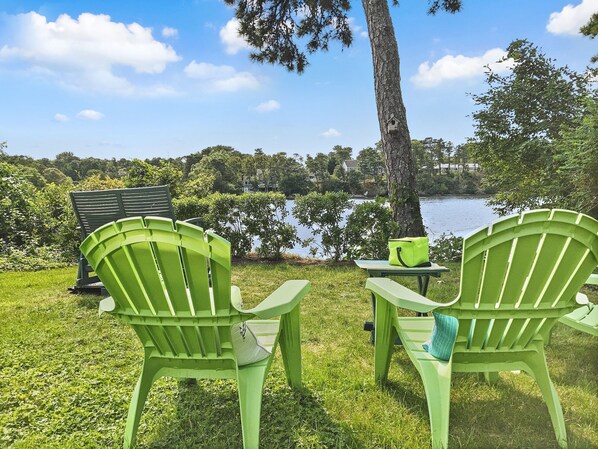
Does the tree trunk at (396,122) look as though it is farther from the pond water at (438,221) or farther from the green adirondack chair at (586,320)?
the green adirondack chair at (586,320)

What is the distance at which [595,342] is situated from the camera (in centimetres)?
269

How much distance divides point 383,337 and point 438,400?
0.55 metres

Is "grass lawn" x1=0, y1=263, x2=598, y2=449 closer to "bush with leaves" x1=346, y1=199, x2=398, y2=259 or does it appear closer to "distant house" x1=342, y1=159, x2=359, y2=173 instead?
"bush with leaves" x1=346, y1=199, x2=398, y2=259

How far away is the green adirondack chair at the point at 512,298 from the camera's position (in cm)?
146

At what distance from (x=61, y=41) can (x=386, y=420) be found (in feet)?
26.4

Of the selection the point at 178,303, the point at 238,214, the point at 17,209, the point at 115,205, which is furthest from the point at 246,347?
the point at 17,209

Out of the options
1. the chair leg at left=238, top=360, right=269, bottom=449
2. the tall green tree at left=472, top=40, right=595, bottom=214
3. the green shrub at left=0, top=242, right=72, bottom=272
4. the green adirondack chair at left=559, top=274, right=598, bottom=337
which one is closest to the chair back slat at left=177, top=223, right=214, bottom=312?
the chair leg at left=238, top=360, right=269, bottom=449

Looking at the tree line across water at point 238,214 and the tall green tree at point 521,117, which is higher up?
the tall green tree at point 521,117

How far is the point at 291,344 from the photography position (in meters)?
2.00

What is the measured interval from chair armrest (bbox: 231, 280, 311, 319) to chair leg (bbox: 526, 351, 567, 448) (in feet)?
3.48

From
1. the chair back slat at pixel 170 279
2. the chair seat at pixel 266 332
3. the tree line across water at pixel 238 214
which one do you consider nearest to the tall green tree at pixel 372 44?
the tree line across water at pixel 238 214

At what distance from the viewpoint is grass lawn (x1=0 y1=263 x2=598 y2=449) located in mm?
1657

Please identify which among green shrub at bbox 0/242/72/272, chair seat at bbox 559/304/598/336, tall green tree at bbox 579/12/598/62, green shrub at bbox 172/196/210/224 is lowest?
green shrub at bbox 0/242/72/272

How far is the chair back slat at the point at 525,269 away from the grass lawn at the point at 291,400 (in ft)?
1.85
